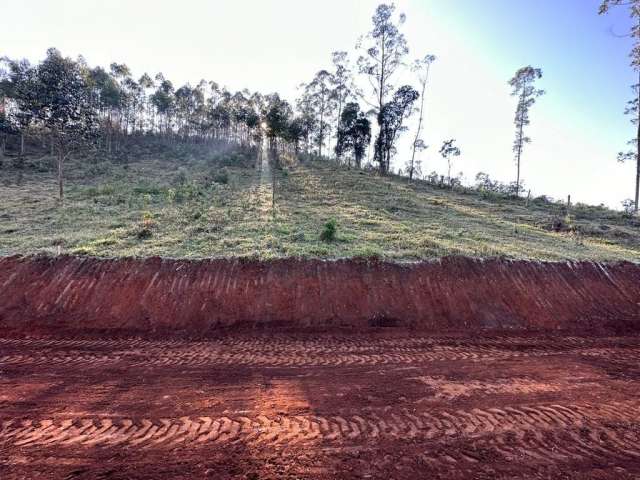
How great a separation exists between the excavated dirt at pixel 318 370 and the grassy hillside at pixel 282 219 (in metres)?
1.42

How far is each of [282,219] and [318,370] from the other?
11175 mm

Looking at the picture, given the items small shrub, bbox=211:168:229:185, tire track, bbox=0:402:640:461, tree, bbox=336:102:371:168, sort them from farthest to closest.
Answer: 1. tree, bbox=336:102:371:168
2. small shrub, bbox=211:168:229:185
3. tire track, bbox=0:402:640:461

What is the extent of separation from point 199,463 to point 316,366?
3.08 metres

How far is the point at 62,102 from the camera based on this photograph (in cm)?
2231

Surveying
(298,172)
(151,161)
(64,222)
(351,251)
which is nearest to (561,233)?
(351,251)

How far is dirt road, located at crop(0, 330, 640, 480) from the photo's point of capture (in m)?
4.27

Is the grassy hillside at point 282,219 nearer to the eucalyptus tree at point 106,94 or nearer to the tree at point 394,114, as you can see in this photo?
the tree at point 394,114

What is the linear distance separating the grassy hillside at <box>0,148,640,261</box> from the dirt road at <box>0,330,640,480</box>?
4616mm

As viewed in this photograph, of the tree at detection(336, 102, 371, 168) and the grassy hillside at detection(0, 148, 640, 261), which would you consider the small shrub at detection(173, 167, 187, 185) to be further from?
the tree at detection(336, 102, 371, 168)

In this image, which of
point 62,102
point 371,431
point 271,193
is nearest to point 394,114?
point 271,193

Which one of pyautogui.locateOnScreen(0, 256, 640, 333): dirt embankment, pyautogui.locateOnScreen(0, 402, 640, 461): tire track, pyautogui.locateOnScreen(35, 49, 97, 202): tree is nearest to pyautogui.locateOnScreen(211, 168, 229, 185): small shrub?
pyautogui.locateOnScreen(35, 49, 97, 202): tree

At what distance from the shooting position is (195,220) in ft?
55.8

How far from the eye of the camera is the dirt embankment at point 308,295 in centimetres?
951

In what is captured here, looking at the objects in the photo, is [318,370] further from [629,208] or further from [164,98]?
[164,98]
